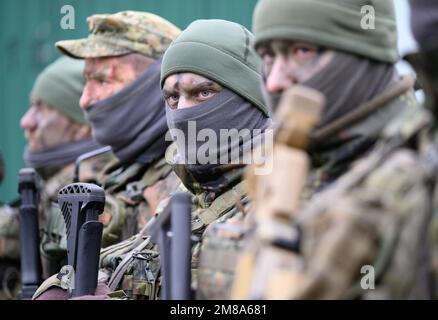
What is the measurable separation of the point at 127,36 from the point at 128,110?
1.69 feet

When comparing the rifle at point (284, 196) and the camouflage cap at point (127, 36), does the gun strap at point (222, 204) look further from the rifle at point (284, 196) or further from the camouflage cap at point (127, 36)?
the camouflage cap at point (127, 36)

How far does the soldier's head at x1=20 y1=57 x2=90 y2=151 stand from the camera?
9711 millimetres

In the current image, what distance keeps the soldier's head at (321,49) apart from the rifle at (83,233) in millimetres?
1293

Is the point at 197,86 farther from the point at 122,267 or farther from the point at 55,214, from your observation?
the point at 55,214

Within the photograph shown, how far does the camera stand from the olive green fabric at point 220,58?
6.21 metres

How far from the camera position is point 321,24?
181 inches

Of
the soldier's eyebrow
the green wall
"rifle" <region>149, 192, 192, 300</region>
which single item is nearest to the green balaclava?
the green wall

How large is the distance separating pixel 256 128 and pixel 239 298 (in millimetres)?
2067

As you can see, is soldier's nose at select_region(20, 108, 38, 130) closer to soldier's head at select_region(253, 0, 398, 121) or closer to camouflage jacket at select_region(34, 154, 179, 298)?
camouflage jacket at select_region(34, 154, 179, 298)

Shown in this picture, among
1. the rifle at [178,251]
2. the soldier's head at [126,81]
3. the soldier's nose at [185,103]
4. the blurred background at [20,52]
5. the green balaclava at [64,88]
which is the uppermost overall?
the blurred background at [20,52]

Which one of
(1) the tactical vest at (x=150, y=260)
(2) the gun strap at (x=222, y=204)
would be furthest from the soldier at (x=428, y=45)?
(2) the gun strap at (x=222, y=204)

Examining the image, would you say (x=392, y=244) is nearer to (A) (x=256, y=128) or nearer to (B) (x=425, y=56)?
(B) (x=425, y=56)

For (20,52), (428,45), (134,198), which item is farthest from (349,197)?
(20,52)
